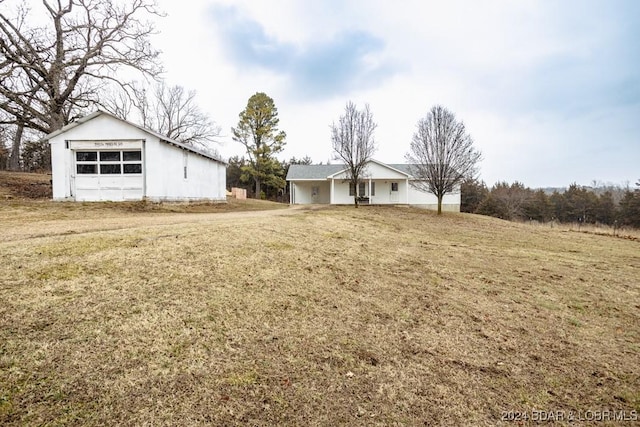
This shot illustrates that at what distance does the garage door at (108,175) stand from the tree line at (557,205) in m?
35.9

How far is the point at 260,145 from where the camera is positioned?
3850 centimetres

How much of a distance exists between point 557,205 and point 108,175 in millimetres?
55682

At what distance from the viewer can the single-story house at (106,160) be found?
14961mm

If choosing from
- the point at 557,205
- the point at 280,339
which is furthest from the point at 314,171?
the point at 557,205

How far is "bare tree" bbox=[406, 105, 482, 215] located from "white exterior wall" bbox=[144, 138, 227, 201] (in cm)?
1471

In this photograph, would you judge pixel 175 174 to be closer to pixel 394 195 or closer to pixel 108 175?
pixel 108 175

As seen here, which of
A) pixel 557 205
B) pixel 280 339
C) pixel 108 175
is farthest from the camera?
pixel 557 205

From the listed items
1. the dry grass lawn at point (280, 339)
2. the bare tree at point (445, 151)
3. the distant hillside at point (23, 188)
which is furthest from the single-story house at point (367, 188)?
the dry grass lawn at point (280, 339)

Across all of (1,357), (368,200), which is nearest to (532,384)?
(1,357)

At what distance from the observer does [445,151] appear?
1998cm

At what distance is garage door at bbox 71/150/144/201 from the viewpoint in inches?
598

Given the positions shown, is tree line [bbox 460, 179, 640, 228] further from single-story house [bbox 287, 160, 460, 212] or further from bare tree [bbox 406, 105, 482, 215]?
bare tree [bbox 406, 105, 482, 215]

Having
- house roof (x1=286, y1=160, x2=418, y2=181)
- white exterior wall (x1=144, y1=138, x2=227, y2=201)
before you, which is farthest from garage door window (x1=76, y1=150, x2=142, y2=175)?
house roof (x1=286, y1=160, x2=418, y2=181)

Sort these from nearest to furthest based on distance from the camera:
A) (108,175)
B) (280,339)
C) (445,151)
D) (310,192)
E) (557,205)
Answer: (280,339) < (108,175) < (445,151) < (310,192) < (557,205)
